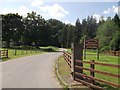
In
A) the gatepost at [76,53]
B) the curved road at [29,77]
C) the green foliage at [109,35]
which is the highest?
the green foliage at [109,35]

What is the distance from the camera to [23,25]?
100188mm

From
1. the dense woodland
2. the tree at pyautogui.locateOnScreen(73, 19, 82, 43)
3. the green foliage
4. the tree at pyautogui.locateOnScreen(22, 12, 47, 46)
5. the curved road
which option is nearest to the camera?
the curved road

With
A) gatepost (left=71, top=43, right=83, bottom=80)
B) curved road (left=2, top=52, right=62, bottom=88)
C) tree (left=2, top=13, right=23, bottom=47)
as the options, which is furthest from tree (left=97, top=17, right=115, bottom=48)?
gatepost (left=71, top=43, right=83, bottom=80)

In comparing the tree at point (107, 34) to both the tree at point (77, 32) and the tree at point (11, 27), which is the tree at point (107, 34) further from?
the tree at point (77, 32)

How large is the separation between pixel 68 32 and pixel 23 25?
127 feet

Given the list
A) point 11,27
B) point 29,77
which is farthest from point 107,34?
point 29,77

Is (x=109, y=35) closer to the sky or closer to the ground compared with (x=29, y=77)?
closer to the sky

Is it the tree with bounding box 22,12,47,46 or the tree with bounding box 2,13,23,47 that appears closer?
the tree with bounding box 2,13,23,47

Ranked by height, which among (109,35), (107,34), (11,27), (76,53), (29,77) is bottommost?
(29,77)

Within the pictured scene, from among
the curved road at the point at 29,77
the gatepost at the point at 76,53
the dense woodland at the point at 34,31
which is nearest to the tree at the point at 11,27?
the dense woodland at the point at 34,31

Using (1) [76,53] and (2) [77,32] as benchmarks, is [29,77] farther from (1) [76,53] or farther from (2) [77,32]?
(2) [77,32]

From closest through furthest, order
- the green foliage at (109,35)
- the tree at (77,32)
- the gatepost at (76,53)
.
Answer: the gatepost at (76,53) < the green foliage at (109,35) < the tree at (77,32)

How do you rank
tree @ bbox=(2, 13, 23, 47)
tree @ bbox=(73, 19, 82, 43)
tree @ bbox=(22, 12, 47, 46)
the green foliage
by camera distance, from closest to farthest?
the green foliage
tree @ bbox=(2, 13, 23, 47)
tree @ bbox=(22, 12, 47, 46)
tree @ bbox=(73, 19, 82, 43)

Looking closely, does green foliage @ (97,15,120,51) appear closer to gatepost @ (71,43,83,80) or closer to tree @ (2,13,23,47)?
tree @ (2,13,23,47)
